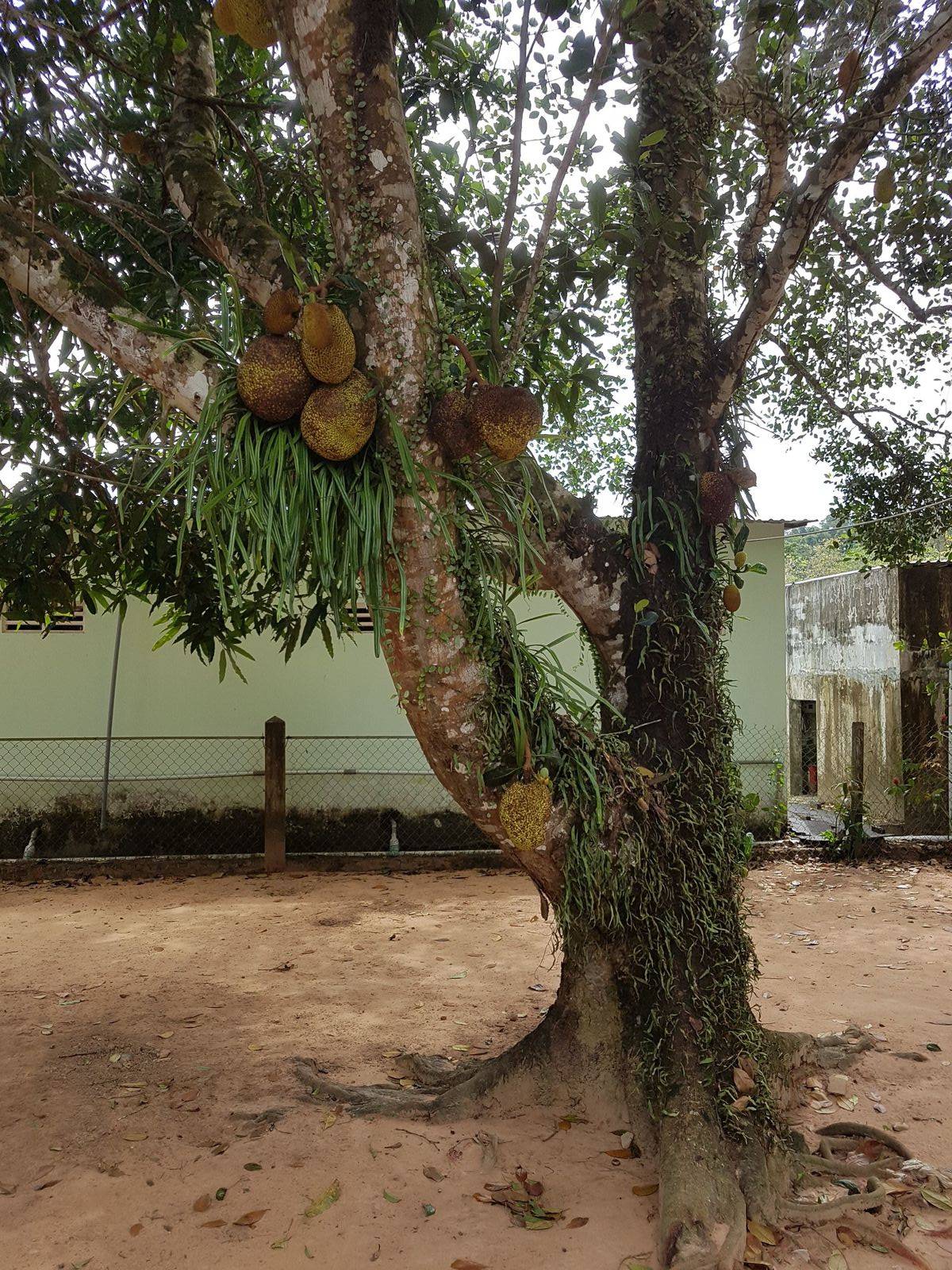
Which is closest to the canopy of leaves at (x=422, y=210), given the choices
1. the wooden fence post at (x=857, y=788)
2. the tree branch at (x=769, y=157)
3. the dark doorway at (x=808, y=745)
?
the tree branch at (x=769, y=157)

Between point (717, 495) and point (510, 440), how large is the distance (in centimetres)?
85

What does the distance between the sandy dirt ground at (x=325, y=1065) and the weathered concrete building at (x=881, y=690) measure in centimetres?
212

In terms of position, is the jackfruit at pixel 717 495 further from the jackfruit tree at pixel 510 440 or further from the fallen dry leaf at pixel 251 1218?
the fallen dry leaf at pixel 251 1218

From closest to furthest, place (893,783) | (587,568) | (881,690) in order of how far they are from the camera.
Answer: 1. (587,568)
2. (893,783)
3. (881,690)

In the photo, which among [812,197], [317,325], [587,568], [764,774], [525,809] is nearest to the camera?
[317,325]

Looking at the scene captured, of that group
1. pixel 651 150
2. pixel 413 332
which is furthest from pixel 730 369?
pixel 413 332

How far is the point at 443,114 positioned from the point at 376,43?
4.83 ft

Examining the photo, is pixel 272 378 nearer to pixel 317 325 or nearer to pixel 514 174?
pixel 317 325

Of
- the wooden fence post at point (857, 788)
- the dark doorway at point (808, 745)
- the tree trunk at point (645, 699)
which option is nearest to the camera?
the tree trunk at point (645, 699)

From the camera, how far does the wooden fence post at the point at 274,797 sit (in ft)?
24.9

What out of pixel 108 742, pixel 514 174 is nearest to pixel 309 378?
pixel 514 174

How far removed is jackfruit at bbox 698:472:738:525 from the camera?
2.89 metres

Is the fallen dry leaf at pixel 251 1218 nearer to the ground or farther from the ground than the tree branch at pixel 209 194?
nearer to the ground

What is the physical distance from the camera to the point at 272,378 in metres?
2.16
